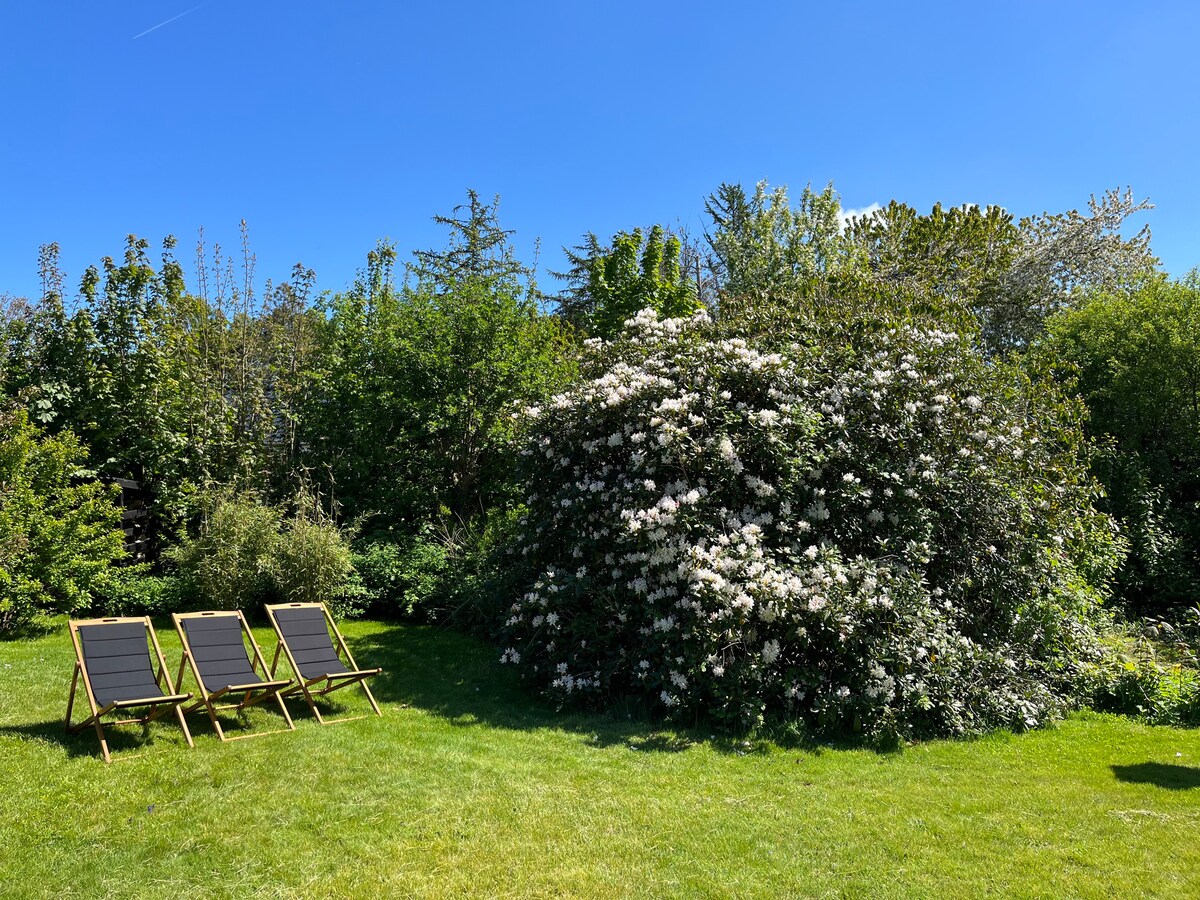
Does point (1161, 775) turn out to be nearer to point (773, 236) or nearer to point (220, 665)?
point (220, 665)

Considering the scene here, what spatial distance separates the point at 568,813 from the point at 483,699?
2.87 metres

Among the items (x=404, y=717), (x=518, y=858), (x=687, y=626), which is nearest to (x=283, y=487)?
(x=404, y=717)

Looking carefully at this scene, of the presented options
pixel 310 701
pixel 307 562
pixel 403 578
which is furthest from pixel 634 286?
pixel 310 701

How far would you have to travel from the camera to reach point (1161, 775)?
5.04 metres

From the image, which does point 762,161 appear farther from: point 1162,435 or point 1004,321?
point 1162,435

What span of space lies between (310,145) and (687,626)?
9.32 meters

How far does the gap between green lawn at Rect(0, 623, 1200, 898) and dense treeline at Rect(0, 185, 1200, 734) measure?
237cm

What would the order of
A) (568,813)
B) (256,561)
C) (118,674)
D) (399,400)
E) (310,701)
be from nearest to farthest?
(568,813) < (118,674) < (310,701) < (256,561) < (399,400)

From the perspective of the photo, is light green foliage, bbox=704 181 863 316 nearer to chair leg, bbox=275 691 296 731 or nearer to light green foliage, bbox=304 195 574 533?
light green foliage, bbox=304 195 574 533

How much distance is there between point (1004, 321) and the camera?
18078 mm

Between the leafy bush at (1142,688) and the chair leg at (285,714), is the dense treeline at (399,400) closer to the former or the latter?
the leafy bush at (1142,688)

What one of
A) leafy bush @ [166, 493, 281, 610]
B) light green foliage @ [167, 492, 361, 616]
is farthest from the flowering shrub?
leafy bush @ [166, 493, 281, 610]

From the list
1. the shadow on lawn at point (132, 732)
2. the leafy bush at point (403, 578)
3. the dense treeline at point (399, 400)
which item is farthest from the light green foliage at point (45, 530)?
the shadow on lawn at point (132, 732)

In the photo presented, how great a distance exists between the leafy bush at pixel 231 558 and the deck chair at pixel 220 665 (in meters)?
3.33
